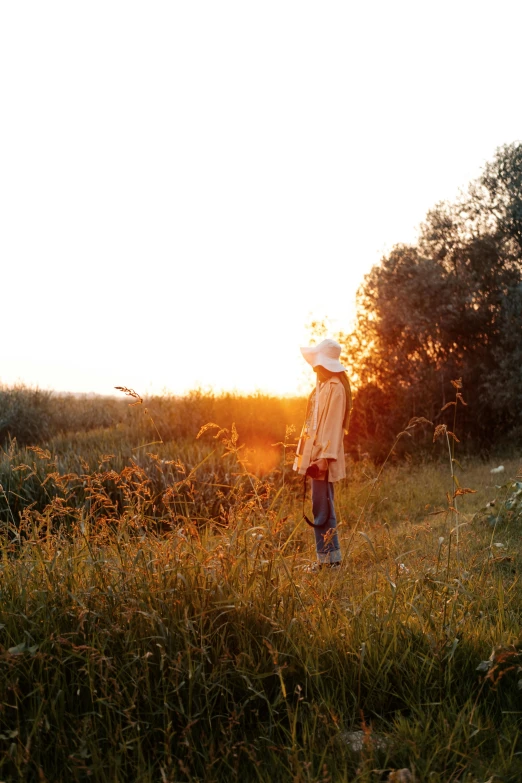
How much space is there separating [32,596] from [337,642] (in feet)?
4.89

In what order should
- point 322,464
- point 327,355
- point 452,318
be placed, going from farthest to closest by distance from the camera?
point 452,318 < point 327,355 < point 322,464

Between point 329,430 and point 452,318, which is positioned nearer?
point 329,430

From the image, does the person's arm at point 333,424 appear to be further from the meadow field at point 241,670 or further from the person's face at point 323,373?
the meadow field at point 241,670

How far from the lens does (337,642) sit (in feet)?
10.9

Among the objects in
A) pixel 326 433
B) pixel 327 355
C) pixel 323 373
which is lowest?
pixel 326 433

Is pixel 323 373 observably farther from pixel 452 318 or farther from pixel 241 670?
pixel 452 318

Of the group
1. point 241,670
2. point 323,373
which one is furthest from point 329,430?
Answer: point 241,670

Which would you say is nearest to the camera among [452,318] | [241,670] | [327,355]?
[241,670]

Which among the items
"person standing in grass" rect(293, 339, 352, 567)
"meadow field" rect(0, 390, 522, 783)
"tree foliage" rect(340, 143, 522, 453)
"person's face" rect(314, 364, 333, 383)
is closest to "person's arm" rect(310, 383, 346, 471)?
"person standing in grass" rect(293, 339, 352, 567)

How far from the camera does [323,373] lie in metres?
6.46

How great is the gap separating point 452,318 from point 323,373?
8497 millimetres

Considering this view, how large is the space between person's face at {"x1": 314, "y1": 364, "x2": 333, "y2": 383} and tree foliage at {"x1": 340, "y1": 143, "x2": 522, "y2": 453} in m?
7.70

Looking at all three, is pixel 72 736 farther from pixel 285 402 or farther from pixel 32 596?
pixel 285 402

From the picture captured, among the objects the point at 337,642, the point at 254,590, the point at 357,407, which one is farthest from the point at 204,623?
the point at 357,407
